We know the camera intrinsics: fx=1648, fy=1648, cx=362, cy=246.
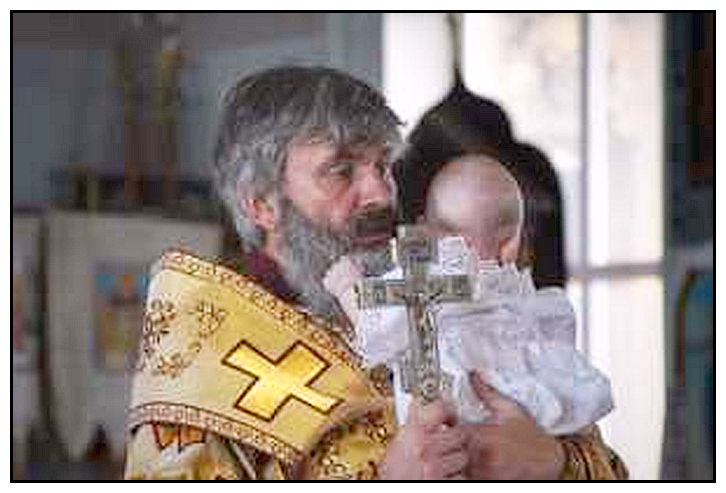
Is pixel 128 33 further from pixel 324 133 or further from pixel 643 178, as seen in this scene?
pixel 643 178

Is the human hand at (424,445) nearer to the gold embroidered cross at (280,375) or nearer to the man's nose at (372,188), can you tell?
the gold embroidered cross at (280,375)

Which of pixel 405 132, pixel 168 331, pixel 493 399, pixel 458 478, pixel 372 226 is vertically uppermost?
pixel 405 132

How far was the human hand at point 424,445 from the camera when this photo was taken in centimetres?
215

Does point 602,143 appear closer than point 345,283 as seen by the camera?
No

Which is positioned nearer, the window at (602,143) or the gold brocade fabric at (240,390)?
the gold brocade fabric at (240,390)

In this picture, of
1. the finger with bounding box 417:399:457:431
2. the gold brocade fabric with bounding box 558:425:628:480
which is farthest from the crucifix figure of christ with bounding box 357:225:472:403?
the gold brocade fabric with bounding box 558:425:628:480

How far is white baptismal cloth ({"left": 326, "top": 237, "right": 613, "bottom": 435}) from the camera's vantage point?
217cm

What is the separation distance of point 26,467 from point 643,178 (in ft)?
3.05

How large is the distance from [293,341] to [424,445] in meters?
0.22

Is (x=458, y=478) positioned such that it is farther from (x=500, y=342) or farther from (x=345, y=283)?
(x=345, y=283)

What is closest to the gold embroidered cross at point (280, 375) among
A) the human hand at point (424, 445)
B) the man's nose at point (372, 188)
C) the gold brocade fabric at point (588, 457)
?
the human hand at point (424, 445)

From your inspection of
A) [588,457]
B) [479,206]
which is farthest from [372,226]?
[588,457]

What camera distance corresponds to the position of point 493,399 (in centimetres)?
219

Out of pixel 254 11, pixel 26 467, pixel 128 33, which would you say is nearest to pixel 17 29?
pixel 128 33
